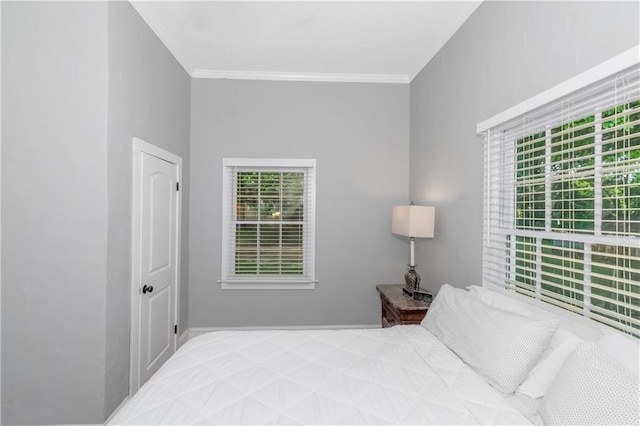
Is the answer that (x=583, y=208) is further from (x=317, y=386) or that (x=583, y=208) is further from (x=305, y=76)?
(x=305, y=76)

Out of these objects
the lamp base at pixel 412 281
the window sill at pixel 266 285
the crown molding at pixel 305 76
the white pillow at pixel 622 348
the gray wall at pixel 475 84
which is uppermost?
the crown molding at pixel 305 76

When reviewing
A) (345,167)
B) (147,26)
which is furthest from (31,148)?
(345,167)

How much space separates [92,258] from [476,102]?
9.10 ft

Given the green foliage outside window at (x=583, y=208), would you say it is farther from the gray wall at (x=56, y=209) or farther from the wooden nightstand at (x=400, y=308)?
the gray wall at (x=56, y=209)

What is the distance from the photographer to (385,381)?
1.47m

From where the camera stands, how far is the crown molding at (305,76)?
353 centimetres

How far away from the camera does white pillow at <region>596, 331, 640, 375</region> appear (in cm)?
114

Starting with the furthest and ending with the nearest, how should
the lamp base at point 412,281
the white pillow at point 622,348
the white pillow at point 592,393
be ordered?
the lamp base at point 412,281, the white pillow at point 622,348, the white pillow at point 592,393

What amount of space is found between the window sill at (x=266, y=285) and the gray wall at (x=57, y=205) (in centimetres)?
160

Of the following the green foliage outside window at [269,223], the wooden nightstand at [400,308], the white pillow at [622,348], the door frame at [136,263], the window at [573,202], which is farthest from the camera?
the green foliage outside window at [269,223]

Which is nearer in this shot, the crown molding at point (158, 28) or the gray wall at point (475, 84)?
the gray wall at point (475, 84)

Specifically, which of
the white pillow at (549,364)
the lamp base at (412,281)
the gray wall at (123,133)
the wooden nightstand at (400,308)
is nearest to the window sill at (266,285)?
the wooden nightstand at (400,308)

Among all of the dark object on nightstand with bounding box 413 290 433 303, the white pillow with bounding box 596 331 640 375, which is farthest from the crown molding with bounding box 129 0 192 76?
the white pillow with bounding box 596 331 640 375

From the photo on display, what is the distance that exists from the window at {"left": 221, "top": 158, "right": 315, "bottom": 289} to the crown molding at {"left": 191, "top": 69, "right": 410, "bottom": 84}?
928 mm
